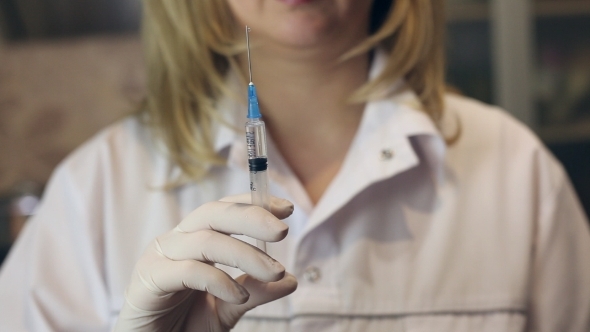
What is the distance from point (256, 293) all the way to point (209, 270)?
6 centimetres

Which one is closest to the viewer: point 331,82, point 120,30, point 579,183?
point 331,82

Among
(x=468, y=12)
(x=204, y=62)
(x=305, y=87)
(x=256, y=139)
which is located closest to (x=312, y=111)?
(x=305, y=87)

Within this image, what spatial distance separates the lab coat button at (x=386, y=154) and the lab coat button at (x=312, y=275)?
0.56 ft

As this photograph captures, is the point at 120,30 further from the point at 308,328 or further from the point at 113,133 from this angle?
the point at 308,328

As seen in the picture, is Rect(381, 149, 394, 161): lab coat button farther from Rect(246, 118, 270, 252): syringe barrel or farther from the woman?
Rect(246, 118, 270, 252): syringe barrel

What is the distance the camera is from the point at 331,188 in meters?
0.78

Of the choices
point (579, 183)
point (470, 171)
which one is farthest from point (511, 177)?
point (579, 183)

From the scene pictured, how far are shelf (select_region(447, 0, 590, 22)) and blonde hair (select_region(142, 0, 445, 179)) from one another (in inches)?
31.9

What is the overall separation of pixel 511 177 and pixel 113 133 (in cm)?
58

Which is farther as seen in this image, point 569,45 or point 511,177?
point 569,45

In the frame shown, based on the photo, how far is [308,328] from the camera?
72 cm

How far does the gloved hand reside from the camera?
0.51 m

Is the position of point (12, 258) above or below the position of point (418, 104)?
below

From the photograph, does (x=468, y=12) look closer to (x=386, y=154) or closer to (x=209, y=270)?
(x=386, y=154)
